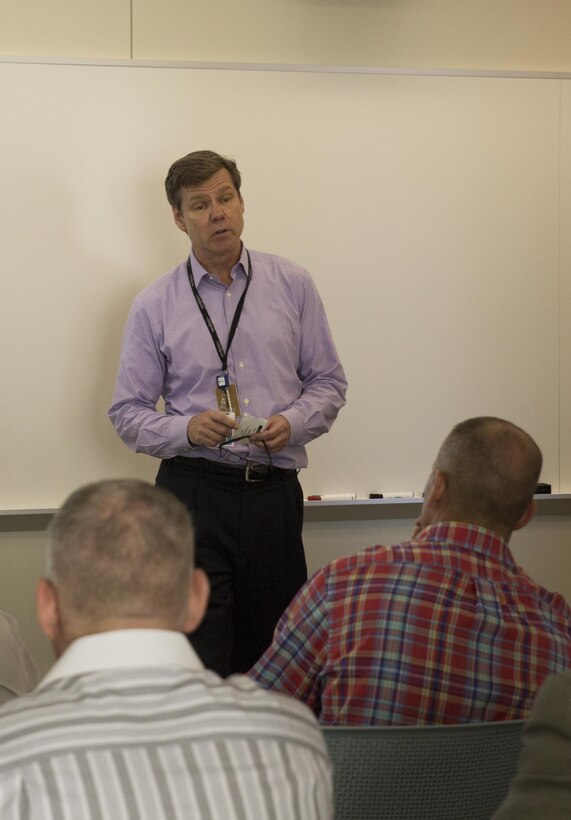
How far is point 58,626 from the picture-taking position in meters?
1.32

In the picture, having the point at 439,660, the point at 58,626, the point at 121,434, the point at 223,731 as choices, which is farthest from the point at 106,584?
the point at 121,434

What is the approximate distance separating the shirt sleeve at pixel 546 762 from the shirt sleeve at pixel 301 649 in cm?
72

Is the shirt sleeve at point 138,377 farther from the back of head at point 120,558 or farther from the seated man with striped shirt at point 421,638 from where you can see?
the back of head at point 120,558

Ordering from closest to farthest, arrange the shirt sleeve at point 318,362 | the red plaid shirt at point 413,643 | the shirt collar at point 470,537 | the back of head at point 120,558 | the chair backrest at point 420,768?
the back of head at point 120,558, the chair backrest at point 420,768, the red plaid shirt at point 413,643, the shirt collar at point 470,537, the shirt sleeve at point 318,362

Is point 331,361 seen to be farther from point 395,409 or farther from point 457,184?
point 457,184

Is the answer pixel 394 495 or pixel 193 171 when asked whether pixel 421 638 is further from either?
pixel 394 495

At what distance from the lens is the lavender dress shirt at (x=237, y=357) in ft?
11.9

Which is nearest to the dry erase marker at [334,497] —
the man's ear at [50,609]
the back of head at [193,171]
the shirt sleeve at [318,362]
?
the shirt sleeve at [318,362]

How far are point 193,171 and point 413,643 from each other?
210cm

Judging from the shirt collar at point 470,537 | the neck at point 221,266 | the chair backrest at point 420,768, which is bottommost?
the chair backrest at point 420,768

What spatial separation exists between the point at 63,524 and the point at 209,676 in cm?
26

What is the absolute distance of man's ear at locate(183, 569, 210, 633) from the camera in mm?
1346

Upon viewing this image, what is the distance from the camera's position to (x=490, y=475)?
229 cm

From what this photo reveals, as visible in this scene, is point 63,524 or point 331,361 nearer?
point 63,524
